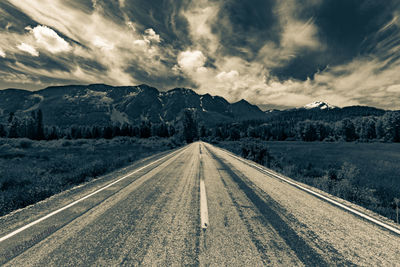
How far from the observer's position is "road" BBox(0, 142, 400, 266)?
98.0 inches

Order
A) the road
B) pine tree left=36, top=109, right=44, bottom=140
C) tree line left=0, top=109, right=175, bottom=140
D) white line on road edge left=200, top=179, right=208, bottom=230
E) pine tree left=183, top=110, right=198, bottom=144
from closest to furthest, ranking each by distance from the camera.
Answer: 1. the road
2. white line on road edge left=200, top=179, right=208, bottom=230
3. pine tree left=183, top=110, right=198, bottom=144
4. pine tree left=36, top=109, right=44, bottom=140
5. tree line left=0, top=109, right=175, bottom=140

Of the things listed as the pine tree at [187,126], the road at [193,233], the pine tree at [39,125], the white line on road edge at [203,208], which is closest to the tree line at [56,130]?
the pine tree at [39,125]

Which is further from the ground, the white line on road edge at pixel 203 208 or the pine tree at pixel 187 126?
the pine tree at pixel 187 126

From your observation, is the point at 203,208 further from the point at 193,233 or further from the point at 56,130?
the point at 56,130

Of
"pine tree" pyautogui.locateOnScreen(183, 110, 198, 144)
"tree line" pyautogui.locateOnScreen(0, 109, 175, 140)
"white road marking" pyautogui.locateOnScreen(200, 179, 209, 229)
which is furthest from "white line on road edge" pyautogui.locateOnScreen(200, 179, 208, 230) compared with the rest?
"tree line" pyautogui.locateOnScreen(0, 109, 175, 140)

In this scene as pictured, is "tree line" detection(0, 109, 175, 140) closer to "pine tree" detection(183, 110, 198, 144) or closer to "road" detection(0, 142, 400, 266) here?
"pine tree" detection(183, 110, 198, 144)

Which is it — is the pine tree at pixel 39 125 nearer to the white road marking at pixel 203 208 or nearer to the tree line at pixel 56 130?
the tree line at pixel 56 130

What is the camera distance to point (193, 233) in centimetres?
314

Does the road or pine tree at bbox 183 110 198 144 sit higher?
pine tree at bbox 183 110 198 144

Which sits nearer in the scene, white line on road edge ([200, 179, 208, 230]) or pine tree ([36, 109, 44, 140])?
white line on road edge ([200, 179, 208, 230])

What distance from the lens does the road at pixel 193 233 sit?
2488 millimetres

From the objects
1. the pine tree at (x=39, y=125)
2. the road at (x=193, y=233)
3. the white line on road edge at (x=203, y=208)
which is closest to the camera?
the road at (x=193, y=233)

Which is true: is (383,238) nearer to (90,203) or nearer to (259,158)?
(90,203)

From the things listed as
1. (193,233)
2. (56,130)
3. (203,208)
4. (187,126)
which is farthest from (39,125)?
(193,233)
